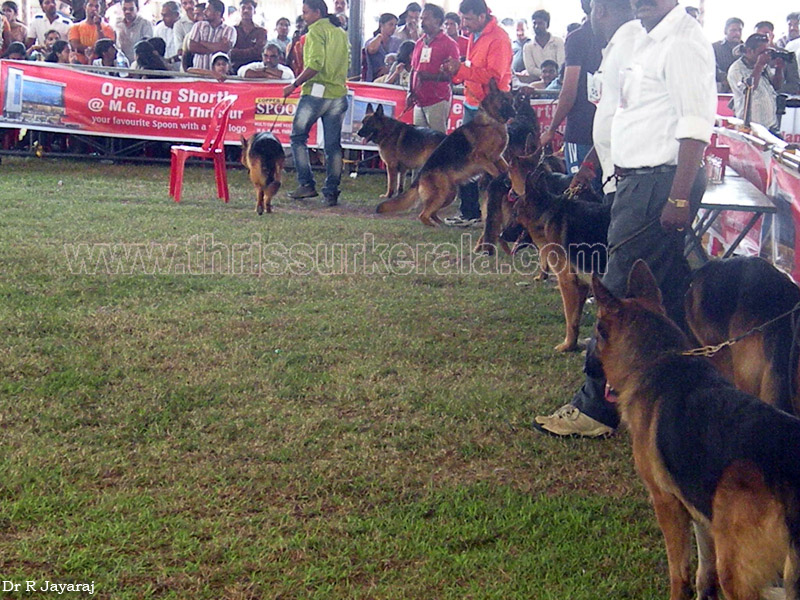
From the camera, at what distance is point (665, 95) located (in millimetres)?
3492

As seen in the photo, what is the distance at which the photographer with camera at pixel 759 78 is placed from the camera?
10188mm

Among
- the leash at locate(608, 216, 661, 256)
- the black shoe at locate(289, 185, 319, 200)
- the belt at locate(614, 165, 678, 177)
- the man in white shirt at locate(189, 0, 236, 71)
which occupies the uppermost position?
the man in white shirt at locate(189, 0, 236, 71)

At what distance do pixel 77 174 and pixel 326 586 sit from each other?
10.7 meters

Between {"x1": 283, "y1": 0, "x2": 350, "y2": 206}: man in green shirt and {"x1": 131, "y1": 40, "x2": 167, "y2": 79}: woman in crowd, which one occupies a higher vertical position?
{"x1": 131, "y1": 40, "x2": 167, "y2": 79}: woman in crowd

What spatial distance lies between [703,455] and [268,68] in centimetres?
1197

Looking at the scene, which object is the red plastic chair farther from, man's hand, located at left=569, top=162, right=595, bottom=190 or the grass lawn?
man's hand, located at left=569, top=162, right=595, bottom=190

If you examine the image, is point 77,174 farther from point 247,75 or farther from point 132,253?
point 132,253

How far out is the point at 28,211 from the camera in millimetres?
→ 8836

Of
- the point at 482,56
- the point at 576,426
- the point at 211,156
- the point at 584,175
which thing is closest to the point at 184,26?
the point at 211,156

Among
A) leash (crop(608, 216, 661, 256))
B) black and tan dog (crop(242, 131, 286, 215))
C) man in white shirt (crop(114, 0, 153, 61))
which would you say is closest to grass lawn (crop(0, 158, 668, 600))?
leash (crop(608, 216, 661, 256))

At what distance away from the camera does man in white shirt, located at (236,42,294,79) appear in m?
13.1

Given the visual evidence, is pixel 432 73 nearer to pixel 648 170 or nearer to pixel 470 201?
pixel 470 201

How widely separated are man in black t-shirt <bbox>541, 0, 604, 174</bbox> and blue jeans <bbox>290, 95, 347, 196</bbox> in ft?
14.8

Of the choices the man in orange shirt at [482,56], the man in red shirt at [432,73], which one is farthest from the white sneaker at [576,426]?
the man in red shirt at [432,73]
